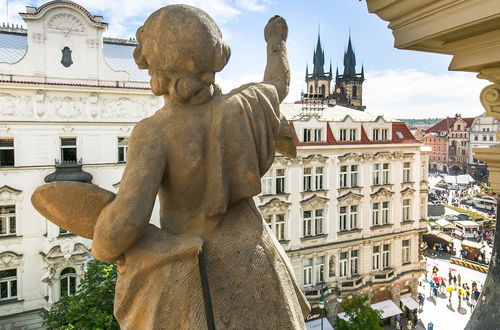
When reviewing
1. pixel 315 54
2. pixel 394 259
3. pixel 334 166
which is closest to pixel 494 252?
pixel 334 166

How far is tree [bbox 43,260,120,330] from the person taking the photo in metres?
9.62

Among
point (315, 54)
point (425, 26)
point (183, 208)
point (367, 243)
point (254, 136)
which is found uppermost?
point (315, 54)

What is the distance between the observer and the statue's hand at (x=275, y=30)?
231 cm

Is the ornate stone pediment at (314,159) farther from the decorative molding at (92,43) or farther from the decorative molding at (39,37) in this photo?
the decorative molding at (39,37)

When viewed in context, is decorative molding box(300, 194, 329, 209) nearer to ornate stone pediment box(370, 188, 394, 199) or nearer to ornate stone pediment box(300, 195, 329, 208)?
ornate stone pediment box(300, 195, 329, 208)

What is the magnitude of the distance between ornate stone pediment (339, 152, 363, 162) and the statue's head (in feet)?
57.0

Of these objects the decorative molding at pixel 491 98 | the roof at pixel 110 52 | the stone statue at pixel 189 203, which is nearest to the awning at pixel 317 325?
the roof at pixel 110 52

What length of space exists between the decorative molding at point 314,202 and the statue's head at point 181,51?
16426mm

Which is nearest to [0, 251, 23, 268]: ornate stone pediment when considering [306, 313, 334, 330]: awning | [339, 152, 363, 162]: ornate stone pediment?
[306, 313, 334, 330]: awning

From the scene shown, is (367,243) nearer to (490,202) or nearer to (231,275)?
(231,275)

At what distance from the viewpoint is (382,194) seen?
65.1 feet

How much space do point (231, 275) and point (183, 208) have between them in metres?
0.38

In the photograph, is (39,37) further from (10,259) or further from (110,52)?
(10,259)

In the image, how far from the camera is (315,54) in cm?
7662
